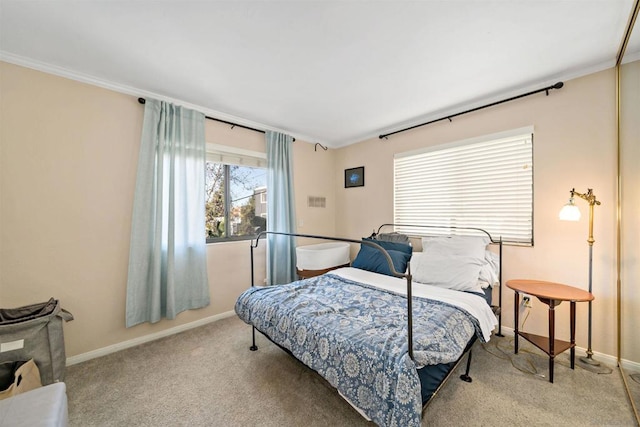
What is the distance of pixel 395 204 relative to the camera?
3584 millimetres

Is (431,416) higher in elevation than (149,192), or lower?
lower

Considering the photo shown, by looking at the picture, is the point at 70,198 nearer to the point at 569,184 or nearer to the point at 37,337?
the point at 37,337

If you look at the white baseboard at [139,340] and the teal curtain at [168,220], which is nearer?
the white baseboard at [139,340]

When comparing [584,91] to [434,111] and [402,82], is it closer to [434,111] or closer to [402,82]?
[434,111]

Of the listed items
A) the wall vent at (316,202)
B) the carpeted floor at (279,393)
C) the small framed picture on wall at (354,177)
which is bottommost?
the carpeted floor at (279,393)

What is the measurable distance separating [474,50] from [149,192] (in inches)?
125

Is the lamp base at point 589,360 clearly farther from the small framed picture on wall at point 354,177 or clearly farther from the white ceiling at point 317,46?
the small framed picture on wall at point 354,177

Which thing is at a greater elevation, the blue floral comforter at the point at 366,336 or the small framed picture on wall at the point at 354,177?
the small framed picture on wall at the point at 354,177

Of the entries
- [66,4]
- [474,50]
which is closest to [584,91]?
[474,50]

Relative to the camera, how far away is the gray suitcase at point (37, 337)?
1607 millimetres

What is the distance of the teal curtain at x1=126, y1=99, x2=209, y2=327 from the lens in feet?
7.91

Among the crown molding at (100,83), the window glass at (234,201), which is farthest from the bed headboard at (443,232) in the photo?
the crown molding at (100,83)

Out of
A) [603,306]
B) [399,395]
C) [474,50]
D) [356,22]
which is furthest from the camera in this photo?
[603,306]

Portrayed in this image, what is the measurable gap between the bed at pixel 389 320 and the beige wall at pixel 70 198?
137cm
